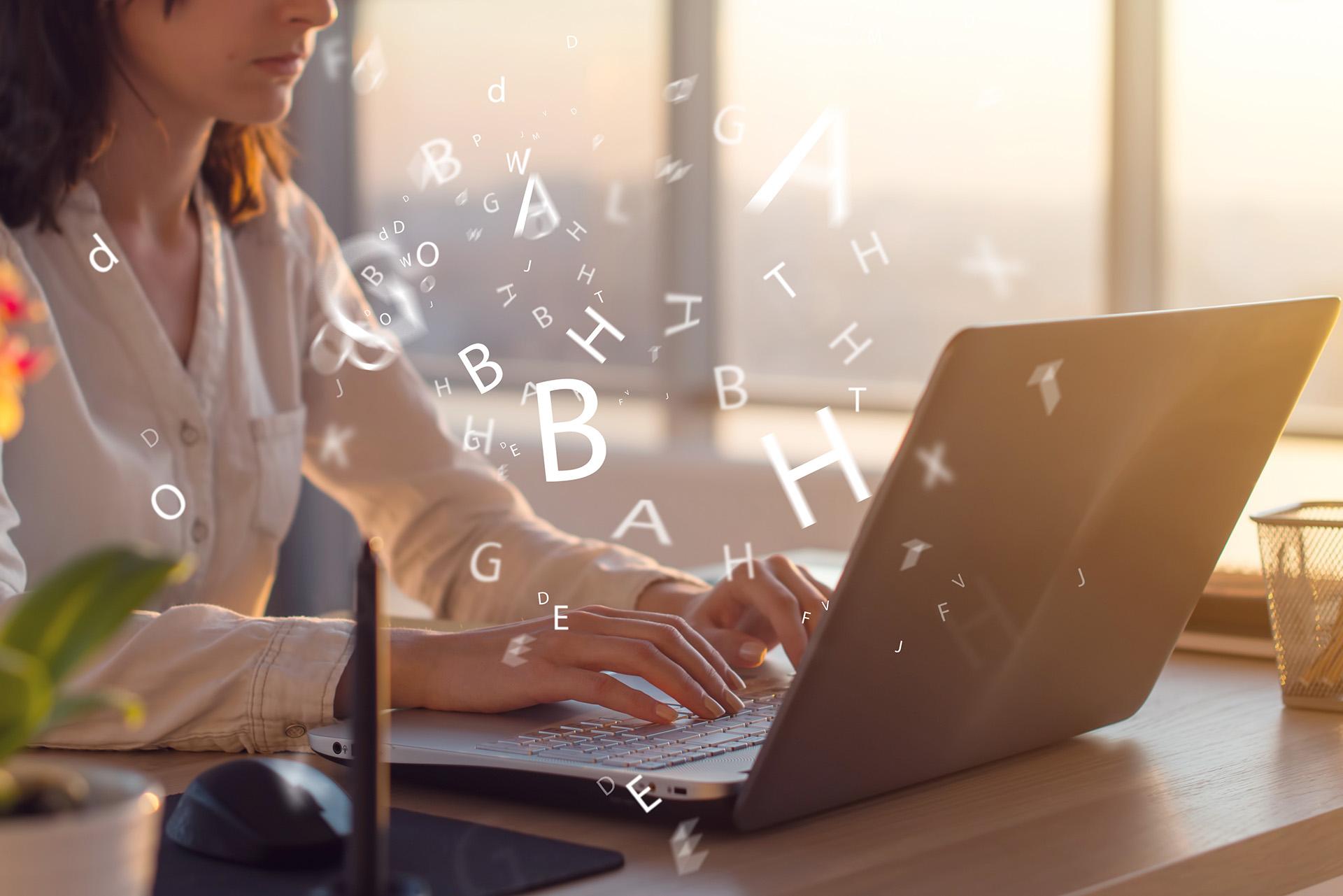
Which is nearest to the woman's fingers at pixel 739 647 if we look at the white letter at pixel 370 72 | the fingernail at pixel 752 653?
the fingernail at pixel 752 653

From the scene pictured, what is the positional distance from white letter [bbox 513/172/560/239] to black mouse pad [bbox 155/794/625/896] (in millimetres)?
2531

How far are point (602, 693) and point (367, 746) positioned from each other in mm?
383

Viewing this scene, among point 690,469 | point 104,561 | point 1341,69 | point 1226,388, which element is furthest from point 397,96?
point 104,561

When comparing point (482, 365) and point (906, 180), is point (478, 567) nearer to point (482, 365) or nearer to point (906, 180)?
point (906, 180)

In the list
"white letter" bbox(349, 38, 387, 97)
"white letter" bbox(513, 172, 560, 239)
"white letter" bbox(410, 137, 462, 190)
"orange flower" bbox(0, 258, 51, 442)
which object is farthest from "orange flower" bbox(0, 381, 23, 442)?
"white letter" bbox(349, 38, 387, 97)

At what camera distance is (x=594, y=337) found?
3.39 m

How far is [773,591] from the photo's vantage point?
1034 mm

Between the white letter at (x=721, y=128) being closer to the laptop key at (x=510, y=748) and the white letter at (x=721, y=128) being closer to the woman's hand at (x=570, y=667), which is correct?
the woman's hand at (x=570, y=667)

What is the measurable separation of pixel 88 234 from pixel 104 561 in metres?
0.99

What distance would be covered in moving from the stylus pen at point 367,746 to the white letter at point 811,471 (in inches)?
84.6

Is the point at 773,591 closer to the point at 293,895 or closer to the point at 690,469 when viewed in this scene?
the point at 293,895

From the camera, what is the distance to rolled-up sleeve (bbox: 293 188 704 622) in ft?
4.57

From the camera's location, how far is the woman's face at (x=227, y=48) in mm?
1228

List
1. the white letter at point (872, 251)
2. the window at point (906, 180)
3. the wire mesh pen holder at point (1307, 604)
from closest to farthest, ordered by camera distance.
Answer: the wire mesh pen holder at point (1307, 604) < the window at point (906, 180) < the white letter at point (872, 251)
